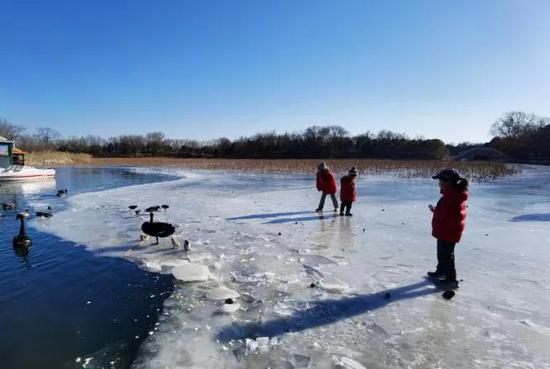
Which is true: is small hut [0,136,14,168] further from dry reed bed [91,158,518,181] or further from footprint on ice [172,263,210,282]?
footprint on ice [172,263,210,282]

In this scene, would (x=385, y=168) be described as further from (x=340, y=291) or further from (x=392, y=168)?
(x=340, y=291)

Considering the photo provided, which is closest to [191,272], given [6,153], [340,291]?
[340,291]

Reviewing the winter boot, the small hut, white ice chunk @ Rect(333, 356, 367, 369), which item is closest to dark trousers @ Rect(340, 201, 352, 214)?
the winter boot

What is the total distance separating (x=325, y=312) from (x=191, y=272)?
234 cm

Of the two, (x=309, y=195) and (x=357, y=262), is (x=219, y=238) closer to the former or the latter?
(x=357, y=262)

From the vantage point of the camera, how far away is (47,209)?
11.9m

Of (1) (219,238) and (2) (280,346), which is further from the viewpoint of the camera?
(1) (219,238)

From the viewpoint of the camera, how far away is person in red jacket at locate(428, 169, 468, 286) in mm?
5000

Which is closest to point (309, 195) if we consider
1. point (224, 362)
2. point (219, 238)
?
point (219, 238)

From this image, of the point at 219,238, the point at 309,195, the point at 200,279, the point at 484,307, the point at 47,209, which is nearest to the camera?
the point at 484,307

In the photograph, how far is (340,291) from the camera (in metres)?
4.90

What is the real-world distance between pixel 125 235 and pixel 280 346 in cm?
576

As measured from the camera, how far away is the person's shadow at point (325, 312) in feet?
12.6

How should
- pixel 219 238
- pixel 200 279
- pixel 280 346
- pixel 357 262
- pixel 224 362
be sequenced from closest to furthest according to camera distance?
pixel 224 362, pixel 280 346, pixel 200 279, pixel 357 262, pixel 219 238
